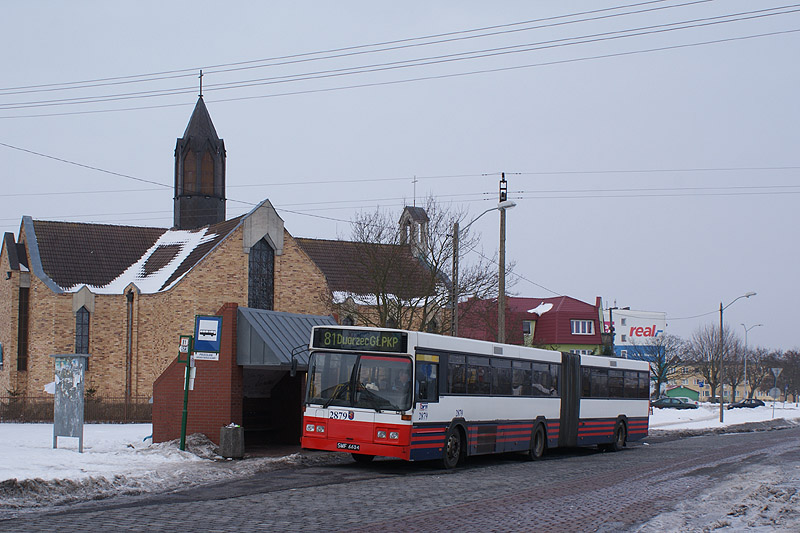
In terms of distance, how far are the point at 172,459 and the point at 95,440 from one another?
4.94 meters

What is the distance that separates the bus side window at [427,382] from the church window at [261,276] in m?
29.5

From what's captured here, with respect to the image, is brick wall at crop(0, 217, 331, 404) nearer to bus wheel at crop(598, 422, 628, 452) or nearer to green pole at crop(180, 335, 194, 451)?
bus wheel at crop(598, 422, 628, 452)

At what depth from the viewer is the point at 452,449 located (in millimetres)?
18609

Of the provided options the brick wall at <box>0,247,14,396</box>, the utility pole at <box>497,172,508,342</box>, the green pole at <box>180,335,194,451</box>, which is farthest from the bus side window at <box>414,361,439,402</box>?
the brick wall at <box>0,247,14,396</box>

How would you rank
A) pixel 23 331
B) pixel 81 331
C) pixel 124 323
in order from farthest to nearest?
1. pixel 124 323
2. pixel 81 331
3. pixel 23 331

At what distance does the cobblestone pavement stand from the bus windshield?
1341 mm

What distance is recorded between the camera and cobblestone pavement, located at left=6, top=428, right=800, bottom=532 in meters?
10.3

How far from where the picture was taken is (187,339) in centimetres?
1911

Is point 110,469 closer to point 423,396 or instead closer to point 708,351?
point 423,396

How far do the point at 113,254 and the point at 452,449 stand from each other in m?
35.2

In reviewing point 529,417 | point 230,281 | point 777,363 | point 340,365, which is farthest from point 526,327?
point 340,365

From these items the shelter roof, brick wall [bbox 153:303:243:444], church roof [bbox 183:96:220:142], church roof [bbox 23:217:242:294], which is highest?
church roof [bbox 183:96:220:142]

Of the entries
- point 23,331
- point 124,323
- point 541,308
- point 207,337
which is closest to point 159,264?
point 124,323

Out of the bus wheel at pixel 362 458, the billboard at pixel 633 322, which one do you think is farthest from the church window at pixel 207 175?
the billboard at pixel 633 322
